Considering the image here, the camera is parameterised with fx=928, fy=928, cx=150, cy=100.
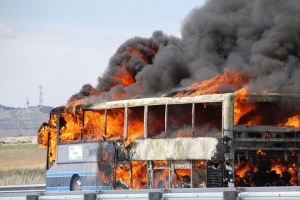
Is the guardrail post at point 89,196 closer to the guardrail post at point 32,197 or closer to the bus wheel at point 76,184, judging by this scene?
the guardrail post at point 32,197

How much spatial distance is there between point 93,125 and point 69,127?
5.06ft

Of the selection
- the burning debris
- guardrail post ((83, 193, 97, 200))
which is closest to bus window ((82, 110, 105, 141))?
the burning debris

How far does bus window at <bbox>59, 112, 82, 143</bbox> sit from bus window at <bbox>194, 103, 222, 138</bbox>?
5240 millimetres

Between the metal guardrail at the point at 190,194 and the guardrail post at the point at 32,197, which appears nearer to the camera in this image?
the metal guardrail at the point at 190,194

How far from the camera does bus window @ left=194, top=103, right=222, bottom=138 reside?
23969mm

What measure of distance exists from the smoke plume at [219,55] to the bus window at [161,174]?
2.64 meters

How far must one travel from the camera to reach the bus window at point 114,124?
26.8 m

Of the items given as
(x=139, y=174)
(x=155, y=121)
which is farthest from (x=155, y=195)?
(x=139, y=174)

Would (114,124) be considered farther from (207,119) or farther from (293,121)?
(293,121)

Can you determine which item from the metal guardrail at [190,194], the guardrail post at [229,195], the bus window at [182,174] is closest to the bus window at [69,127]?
the bus window at [182,174]

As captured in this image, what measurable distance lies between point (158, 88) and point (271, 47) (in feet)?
16.5

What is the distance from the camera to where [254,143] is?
2350cm

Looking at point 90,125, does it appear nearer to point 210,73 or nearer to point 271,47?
point 210,73

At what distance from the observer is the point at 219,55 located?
29.8 m
